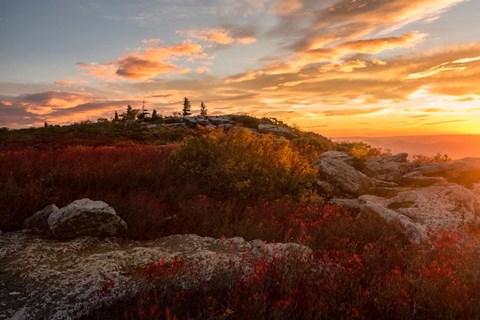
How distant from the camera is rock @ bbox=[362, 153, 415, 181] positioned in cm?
1422

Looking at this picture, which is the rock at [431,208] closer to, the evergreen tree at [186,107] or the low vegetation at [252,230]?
the low vegetation at [252,230]

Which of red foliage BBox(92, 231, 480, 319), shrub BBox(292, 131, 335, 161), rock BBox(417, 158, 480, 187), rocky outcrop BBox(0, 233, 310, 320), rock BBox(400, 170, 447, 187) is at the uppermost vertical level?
shrub BBox(292, 131, 335, 161)

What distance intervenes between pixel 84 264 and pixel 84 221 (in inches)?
54.9

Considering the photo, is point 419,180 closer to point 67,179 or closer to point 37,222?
point 67,179

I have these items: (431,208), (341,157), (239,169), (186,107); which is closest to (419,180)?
(341,157)

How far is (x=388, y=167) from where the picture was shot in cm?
1467

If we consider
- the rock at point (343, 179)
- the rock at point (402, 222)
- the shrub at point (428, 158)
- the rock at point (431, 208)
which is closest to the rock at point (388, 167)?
the shrub at point (428, 158)

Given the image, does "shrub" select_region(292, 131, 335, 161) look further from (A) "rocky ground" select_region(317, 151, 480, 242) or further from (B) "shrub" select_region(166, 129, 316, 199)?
(B) "shrub" select_region(166, 129, 316, 199)

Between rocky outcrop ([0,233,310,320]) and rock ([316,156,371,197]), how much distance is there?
620 cm

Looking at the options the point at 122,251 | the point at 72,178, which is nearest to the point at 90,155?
the point at 72,178

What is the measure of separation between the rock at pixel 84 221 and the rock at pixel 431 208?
5.61 meters

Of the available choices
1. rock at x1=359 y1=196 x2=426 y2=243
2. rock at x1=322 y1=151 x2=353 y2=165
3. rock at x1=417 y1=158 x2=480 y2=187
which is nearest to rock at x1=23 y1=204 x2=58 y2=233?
rock at x1=359 y1=196 x2=426 y2=243

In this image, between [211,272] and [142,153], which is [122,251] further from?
[142,153]

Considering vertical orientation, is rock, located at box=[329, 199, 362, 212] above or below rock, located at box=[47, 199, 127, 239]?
below
